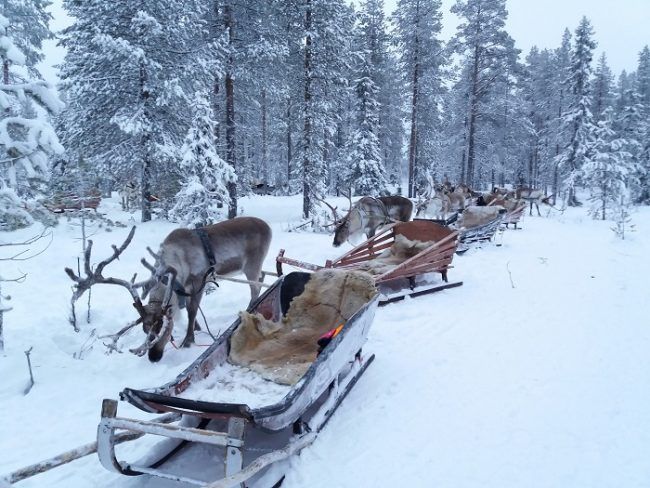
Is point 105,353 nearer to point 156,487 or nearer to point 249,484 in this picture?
point 156,487

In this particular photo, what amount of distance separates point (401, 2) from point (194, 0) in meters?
14.5

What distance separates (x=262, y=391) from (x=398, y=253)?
580 cm

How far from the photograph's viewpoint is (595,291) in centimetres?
830

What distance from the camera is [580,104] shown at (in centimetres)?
2989

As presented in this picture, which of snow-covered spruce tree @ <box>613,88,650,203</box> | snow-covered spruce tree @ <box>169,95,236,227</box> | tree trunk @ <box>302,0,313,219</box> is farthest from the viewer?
snow-covered spruce tree @ <box>613,88,650,203</box>

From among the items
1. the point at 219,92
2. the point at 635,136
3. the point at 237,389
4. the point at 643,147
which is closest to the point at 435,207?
the point at 219,92

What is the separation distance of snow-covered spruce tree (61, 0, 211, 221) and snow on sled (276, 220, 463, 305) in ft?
28.1

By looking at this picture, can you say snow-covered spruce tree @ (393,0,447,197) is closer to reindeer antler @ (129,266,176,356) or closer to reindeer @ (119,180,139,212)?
reindeer @ (119,180,139,212)

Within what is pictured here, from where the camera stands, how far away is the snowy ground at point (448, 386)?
3512 millimetres

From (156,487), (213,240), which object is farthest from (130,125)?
(156,487)

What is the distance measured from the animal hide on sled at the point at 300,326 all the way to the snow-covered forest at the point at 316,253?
74cm

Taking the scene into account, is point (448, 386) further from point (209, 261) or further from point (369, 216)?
point (369, 216)

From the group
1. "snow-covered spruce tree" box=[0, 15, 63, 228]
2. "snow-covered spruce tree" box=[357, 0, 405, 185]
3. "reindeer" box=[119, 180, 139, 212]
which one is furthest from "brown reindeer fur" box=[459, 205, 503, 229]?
"reindeer" box=[119, 180, 139, 212]

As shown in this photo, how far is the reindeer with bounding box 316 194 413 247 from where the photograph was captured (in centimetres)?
1210
